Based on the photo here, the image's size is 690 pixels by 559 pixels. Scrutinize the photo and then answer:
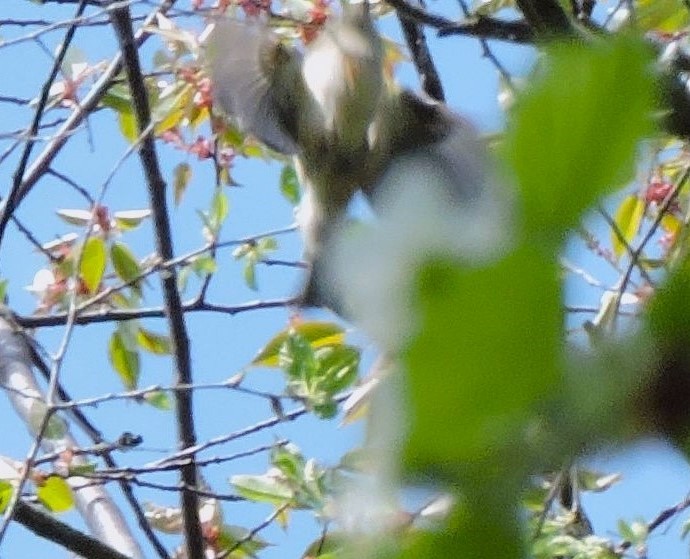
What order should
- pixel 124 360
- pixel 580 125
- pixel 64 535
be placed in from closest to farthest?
1. pixel 580 125
2. pixel 64 535
3. pixel 124 360

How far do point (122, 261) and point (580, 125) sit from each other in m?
1.35

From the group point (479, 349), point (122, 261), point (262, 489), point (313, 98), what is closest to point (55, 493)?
point (262, 489)

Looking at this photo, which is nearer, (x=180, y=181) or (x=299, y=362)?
(x=299, y=362)

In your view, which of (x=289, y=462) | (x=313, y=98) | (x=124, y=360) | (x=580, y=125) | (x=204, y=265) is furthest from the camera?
(x=313, y=98)

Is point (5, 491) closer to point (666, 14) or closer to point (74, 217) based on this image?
point (74, 217)

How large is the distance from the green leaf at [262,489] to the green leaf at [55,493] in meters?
0.19

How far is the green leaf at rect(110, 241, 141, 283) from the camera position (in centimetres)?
140

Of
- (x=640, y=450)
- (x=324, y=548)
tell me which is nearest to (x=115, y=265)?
(x=324, y=548)

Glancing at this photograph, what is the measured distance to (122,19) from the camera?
1216mm

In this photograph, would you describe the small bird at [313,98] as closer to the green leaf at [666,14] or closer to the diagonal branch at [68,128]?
the diagonal branch at [68,128]

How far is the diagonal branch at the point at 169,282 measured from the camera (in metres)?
1.23

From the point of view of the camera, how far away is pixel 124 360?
4.78 ft

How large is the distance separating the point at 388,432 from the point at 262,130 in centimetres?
143

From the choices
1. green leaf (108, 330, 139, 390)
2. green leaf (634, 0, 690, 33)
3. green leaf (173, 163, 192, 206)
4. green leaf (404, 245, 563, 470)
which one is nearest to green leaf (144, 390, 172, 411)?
green leaf (108, 330, 139, 390)
